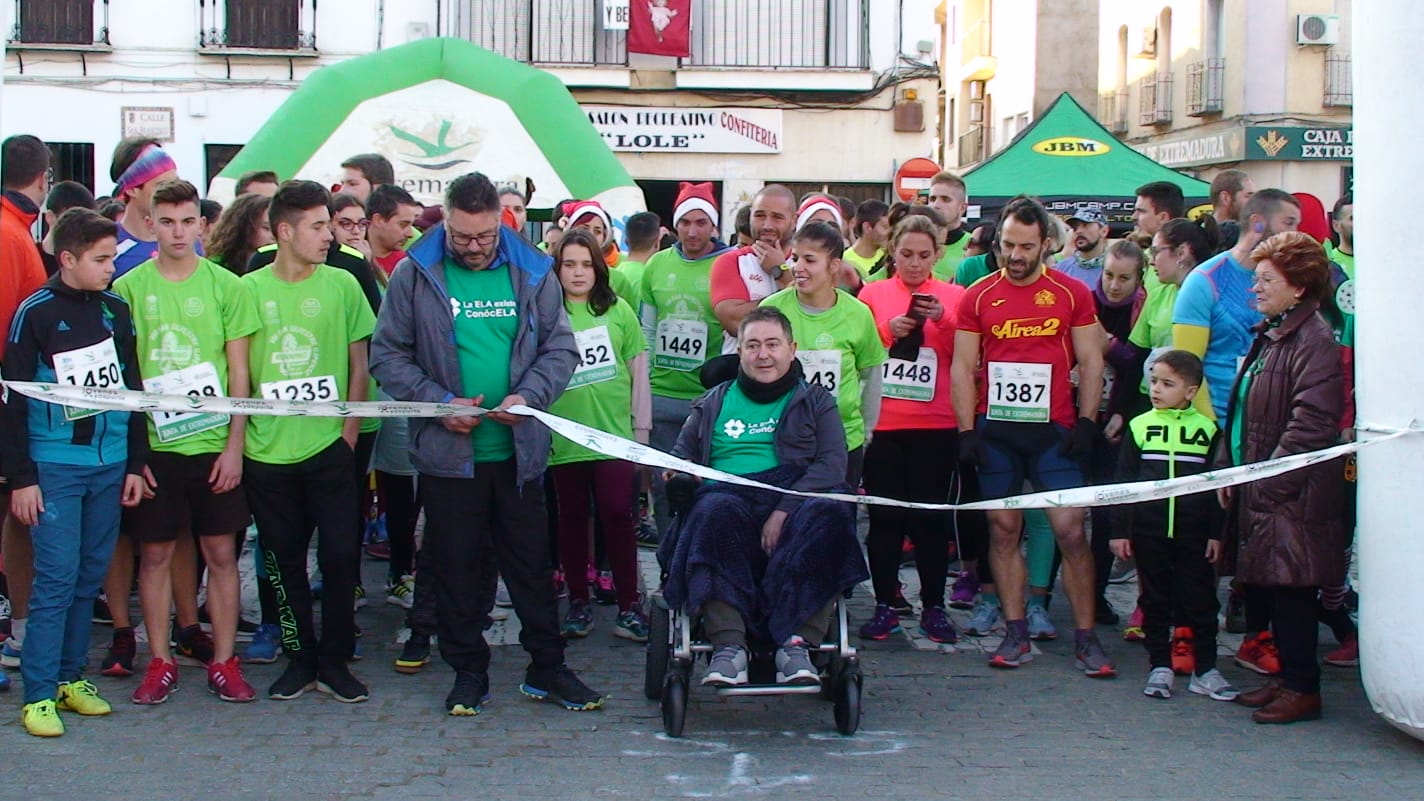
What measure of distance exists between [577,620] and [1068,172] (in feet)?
38.4

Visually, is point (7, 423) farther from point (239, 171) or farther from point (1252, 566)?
point (239, 171)

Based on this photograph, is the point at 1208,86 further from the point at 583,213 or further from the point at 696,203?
the point at 696,203

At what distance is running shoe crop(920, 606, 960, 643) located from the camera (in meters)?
7.38

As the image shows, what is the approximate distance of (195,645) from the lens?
267 inches

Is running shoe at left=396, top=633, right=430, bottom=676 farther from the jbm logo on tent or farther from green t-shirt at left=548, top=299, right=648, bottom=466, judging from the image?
the jbm logo on tent

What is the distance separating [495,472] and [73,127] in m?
17.0

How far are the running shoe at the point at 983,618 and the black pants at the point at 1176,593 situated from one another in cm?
105

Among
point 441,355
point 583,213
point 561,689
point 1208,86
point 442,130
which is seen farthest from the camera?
point 1208,86

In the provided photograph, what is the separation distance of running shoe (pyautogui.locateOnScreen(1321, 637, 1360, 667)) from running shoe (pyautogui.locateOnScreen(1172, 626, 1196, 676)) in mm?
636

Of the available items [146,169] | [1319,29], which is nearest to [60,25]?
[146,169]

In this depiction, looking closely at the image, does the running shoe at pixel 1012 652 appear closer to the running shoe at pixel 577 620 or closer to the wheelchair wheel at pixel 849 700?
the wheelchair wheel at pixel 849 700

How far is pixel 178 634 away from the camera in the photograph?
6.86m

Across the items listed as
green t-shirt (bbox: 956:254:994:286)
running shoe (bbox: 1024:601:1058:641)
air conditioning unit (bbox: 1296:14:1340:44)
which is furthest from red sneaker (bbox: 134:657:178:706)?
air conditioning unit (bbox: 1296:14:1340:44)

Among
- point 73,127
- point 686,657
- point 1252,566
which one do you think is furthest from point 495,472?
point 73,127
